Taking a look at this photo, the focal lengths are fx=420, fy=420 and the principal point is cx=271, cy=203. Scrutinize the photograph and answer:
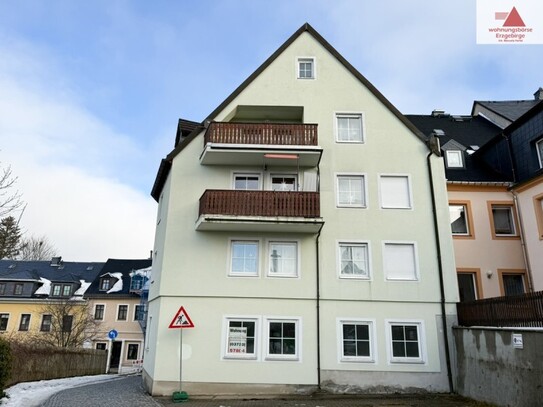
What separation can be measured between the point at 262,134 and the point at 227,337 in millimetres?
8007

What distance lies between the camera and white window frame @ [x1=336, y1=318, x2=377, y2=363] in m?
15.3

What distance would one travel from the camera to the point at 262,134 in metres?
17.0

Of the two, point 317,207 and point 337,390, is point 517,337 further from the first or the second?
point 317,207

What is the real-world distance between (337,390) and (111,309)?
109 ft

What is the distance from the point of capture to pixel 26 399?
13602 millimetres

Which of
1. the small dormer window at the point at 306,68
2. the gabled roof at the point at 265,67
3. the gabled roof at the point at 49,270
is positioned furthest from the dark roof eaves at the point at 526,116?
the gabled roof at the point at 49,270

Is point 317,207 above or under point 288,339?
above

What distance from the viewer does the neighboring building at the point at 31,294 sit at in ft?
137

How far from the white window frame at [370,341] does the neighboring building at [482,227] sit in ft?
20.2

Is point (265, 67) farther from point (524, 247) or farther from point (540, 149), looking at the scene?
point (524, 247)

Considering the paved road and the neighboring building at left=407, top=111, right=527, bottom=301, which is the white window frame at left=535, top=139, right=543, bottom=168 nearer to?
the neighboring building at left=407, top=111, right=527, bottom=301

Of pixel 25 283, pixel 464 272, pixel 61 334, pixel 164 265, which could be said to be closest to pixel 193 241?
pixel 164 265

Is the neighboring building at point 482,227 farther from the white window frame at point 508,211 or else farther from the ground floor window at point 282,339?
the ground floor window at point 282,339

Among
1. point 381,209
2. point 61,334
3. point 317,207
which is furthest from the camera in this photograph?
point 61,334
